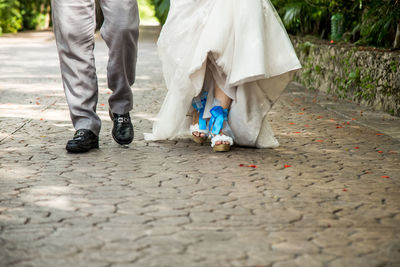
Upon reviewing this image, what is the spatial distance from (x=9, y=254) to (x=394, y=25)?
6424 mm

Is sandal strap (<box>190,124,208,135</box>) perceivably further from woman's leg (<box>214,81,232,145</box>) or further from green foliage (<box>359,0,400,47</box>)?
green foliage (<box>359,0,400,47</box>)

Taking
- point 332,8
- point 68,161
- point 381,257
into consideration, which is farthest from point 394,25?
point 381,257

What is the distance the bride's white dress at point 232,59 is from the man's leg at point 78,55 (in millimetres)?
595

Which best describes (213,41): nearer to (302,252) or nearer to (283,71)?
(283,71)

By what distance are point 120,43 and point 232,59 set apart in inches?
30.8

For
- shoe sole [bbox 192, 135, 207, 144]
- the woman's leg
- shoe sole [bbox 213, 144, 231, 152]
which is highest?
the woman's leg

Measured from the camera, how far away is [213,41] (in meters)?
4.36

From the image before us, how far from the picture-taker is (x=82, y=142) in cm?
435

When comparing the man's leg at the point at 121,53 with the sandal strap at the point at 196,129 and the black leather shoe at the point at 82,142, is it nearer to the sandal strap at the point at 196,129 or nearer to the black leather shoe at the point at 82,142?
the black leather shoe at the point at 82,142

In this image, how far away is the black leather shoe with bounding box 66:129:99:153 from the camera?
14.2 ft

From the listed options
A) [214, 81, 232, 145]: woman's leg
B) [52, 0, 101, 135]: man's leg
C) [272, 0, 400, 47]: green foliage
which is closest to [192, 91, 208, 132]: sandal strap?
[214, 81, 232, 145]: woman's leg

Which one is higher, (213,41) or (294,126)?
(213,41)

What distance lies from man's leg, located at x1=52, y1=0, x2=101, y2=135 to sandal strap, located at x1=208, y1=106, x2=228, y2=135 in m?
0.82

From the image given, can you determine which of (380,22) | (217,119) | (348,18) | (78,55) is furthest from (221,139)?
(348,18)
